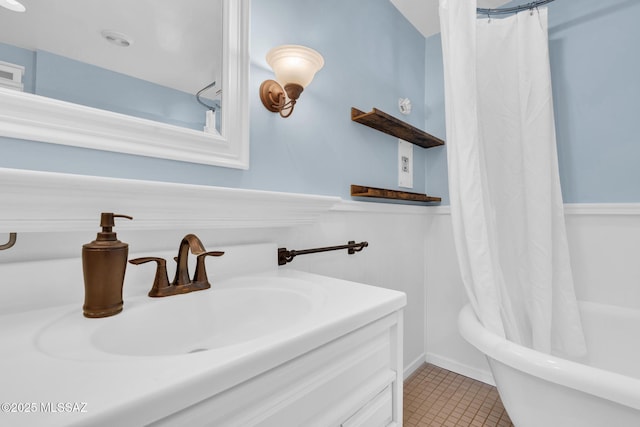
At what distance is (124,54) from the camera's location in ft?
2.43

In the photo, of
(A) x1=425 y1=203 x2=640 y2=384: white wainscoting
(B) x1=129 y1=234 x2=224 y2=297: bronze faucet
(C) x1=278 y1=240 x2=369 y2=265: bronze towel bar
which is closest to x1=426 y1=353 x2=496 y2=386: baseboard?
(A) x1=425 y1=203 x2=640 y2=384: white wainscoting

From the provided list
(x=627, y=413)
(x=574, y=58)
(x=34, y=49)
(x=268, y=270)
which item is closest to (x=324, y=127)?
(x=268, y=270)

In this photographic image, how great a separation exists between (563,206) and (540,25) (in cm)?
93

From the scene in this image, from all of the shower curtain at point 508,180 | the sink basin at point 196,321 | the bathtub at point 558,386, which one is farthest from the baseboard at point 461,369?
the sink basin at point 196,321

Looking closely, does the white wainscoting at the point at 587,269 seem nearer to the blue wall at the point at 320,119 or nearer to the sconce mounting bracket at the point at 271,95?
the blue wall at the point at 320,119

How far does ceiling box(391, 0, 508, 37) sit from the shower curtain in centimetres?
32

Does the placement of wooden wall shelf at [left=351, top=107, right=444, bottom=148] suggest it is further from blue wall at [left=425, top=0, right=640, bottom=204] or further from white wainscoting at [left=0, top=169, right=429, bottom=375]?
blue wall at [left=425, top=0, right=640, bottom=204]

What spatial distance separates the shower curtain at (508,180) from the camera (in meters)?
1.12

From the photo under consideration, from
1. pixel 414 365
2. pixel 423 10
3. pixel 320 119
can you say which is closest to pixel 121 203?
pixel 320 119

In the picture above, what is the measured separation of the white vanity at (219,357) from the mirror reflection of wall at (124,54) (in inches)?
16.1

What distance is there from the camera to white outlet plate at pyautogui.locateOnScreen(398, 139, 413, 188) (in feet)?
5.64

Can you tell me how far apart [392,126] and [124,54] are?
3.79 ft

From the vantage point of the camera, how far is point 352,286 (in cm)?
76

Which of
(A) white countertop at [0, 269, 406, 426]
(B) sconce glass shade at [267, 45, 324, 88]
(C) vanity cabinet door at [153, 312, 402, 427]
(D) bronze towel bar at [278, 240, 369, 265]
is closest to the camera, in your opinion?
(A) white countertop at [0, 269, 406, 426]
